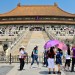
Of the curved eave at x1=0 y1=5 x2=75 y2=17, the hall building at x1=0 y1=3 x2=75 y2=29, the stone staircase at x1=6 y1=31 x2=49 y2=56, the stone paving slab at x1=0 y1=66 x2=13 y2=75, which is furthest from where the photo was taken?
the curved eave at x1=0 y1=5 x2=75 y2=17

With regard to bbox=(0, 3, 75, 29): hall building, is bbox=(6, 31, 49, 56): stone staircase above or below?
below

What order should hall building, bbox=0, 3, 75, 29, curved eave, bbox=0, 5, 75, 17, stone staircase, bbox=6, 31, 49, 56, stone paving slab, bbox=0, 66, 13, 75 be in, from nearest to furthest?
1. stone paving slab, bbox=0, 66, 13, 75
2. stone staircase, bbox=6, 31, 49, 56
3. hall building, bbox=0, 3, 75, 29
4. curved eave, bbox=0, 5, 75, 17

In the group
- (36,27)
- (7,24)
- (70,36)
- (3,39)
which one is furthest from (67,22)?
(3,39)

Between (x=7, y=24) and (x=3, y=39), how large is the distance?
28.5 meters

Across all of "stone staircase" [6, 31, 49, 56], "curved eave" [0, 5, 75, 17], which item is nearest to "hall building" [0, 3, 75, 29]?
"curved eave" [0, 5, 75, 17]

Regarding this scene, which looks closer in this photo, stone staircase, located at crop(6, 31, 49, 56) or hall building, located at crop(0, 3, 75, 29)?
stone staircase, located at crop(6, 31, 49, 56)

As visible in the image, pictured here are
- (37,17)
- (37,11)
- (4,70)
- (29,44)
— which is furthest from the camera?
(37,11)

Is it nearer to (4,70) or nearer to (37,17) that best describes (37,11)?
(37,17)

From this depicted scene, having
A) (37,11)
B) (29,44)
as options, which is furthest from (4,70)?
(37,11)

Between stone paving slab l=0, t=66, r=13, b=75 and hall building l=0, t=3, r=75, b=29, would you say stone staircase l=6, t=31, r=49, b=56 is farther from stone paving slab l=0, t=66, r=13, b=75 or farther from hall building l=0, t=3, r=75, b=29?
hall building l=0, t=3, r=75, b=29

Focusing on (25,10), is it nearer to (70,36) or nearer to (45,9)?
(45,9)

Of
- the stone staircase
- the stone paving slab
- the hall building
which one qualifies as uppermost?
the hall building

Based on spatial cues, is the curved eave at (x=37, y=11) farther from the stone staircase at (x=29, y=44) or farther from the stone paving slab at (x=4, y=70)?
the stone paving slab at (x=4, y=70)

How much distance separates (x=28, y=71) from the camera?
15.0 metres
